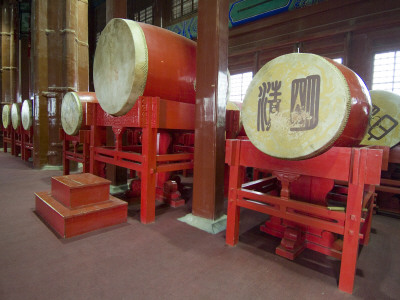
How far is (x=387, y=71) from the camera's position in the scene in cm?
446

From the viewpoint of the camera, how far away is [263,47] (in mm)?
5828

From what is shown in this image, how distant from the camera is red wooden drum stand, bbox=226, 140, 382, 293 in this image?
1513 mm

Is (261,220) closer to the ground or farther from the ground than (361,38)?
closer to the ground

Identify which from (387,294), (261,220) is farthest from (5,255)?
(387,294)

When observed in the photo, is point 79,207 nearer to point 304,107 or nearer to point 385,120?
point 304,107

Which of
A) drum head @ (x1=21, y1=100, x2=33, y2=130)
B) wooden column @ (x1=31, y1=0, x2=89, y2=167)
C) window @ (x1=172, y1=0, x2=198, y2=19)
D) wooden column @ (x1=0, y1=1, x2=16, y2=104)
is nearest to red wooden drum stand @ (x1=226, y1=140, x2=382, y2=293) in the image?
wooden column @ (x1=31, y1=0, x2=89, y2=167)

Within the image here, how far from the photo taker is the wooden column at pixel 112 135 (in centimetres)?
355

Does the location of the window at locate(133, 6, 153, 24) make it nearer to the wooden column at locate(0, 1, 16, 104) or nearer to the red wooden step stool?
the wooden column at locate(0, 1, 16, 104)

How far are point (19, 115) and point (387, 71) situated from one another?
28.6 feet

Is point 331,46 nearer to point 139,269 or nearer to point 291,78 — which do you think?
point 291,78

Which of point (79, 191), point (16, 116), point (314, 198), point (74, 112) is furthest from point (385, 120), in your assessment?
point (16, 116)

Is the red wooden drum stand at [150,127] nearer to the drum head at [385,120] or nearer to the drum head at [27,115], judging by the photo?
the drum head at [385,120]

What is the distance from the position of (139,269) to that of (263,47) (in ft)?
18.2

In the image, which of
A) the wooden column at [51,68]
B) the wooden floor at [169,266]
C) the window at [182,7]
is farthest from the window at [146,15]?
the wooden floor at [169,266]
